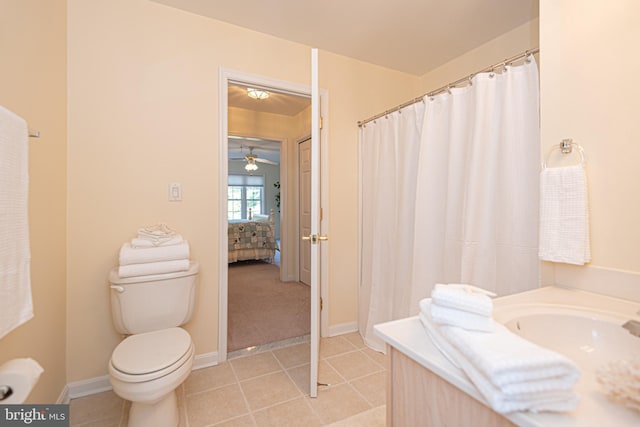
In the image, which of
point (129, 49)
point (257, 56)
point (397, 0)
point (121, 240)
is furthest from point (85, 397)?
point (397, 0)

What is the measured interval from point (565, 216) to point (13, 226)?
6.38 ft

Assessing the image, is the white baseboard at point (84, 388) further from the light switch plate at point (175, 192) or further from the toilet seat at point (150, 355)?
the light switch plate at point (175, 192)

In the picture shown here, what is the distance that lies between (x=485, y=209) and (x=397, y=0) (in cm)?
144

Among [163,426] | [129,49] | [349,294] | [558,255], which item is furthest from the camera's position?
[349,294]

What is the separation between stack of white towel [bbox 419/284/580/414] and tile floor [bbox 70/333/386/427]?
122cm

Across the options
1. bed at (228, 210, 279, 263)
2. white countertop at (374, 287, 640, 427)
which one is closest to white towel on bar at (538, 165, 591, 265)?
white countertop at (374, 287, 640, 427)

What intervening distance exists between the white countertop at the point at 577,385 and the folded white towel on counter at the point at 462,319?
0.08m

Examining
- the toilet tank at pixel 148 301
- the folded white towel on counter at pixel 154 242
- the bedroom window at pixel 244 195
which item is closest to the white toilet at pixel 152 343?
the toilet tank at pixel 148 301

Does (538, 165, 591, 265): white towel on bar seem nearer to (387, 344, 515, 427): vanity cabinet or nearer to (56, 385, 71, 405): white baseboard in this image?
(387, 344, 515, 427): vanity cabinet

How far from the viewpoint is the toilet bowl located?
48.3 inches

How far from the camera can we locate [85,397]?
1675 millimetres


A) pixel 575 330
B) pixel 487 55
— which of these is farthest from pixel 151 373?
pixel 487 55

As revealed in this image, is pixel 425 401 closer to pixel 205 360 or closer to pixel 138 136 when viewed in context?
pixel 205 360

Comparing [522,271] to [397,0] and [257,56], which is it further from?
[257,56]
